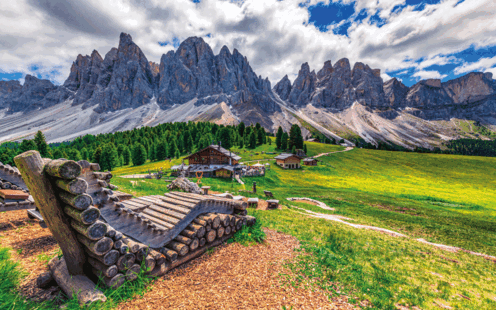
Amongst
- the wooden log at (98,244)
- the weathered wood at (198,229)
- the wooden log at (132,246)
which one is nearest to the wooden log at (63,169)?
the wooden log at (98,244)

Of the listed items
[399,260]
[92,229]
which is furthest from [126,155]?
[399,260]

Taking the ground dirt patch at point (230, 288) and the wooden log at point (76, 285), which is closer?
the wooden log at point (76, 285)

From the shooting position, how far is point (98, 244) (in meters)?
5.05

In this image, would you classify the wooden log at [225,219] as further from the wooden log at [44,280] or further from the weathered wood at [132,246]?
the wooden log at [44,280]

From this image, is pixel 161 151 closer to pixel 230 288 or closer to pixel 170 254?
pixel 170 254

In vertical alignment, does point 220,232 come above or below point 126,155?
below

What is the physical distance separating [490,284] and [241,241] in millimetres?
11173

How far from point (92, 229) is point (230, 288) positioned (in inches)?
164

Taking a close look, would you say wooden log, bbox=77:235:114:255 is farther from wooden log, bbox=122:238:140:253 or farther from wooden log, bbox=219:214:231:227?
wooden log, bbox=219:214:231:227

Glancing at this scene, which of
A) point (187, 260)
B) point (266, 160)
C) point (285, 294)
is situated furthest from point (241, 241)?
point (266, 160)

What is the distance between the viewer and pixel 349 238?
11.7 m

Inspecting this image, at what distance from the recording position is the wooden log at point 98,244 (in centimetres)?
504

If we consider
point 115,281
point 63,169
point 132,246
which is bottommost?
point 115,281

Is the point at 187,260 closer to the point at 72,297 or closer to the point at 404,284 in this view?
the point at 72,297
